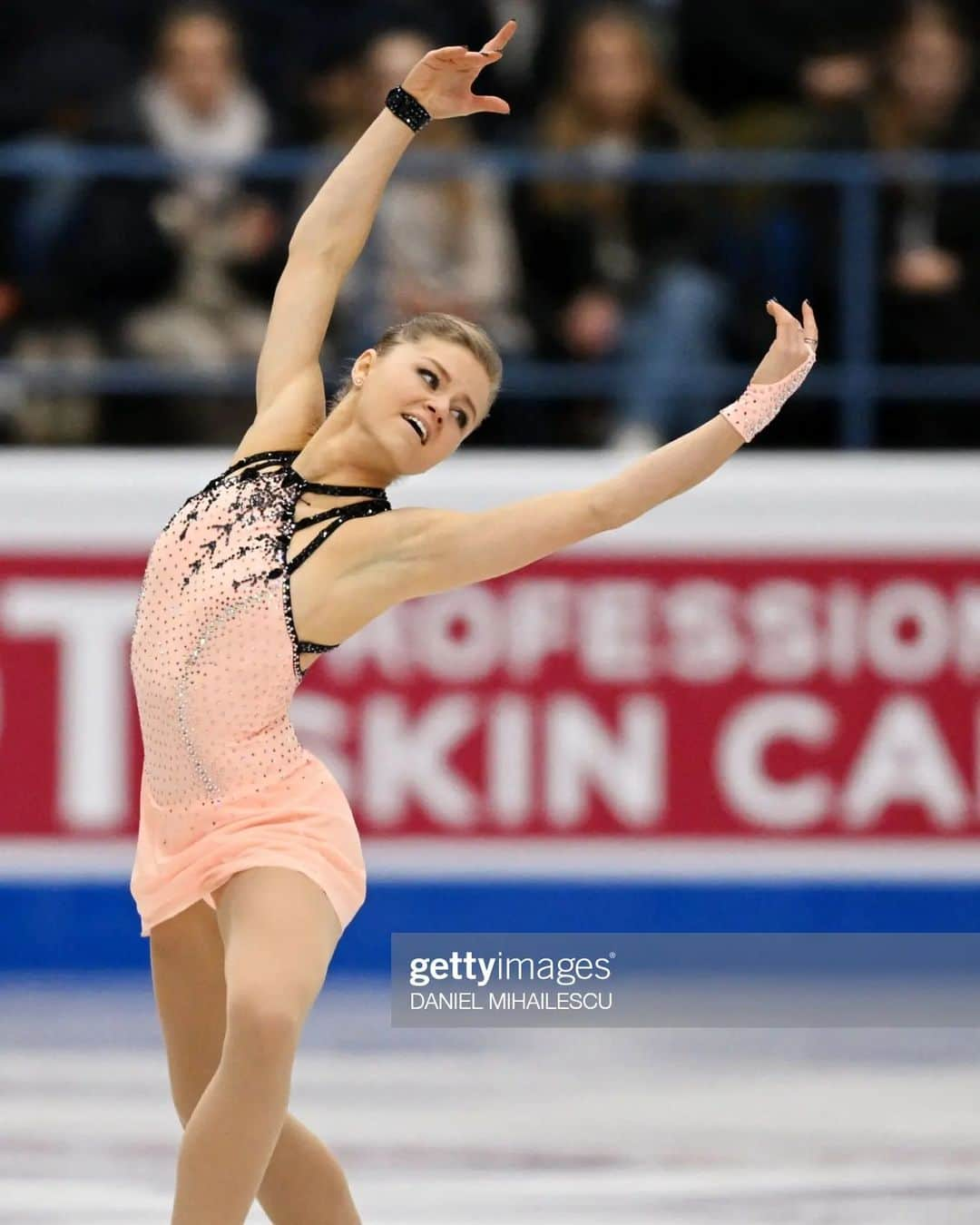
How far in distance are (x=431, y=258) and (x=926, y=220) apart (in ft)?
4.90

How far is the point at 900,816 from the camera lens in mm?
6520

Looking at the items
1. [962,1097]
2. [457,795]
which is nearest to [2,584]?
[457,795]

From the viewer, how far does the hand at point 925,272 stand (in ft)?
23.1

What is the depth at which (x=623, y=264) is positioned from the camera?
7.02 meters

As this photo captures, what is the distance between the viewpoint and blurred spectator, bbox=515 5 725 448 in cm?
696

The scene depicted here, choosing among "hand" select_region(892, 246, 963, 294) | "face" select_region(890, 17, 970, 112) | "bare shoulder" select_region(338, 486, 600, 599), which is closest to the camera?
"bare shoulder" select_region(338, 486, 600, 599)

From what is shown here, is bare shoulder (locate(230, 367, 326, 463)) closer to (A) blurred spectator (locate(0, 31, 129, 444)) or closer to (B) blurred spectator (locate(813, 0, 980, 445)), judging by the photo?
(A) blurred spectator (locate(0, 31, 129, 444))

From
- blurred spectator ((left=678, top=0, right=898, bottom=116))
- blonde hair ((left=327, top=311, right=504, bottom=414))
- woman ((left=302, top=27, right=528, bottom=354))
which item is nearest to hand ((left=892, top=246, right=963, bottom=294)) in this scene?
blurred spectator ((left=678, top=0, right=898, bottom=116))

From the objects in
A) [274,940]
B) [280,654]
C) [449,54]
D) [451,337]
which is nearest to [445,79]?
[449,54]

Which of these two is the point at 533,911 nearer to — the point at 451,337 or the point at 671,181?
the point at 671,181

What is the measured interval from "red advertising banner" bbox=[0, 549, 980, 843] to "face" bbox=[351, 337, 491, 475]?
297 centimetres

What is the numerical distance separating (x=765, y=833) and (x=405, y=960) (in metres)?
1.06

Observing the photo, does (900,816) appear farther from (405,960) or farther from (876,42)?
(876,42)

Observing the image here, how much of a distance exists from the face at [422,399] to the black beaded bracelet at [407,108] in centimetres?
49
